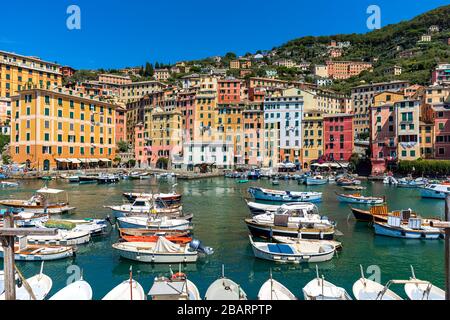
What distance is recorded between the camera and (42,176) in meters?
57.5

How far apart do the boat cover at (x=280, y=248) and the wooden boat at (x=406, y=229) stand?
25.5 ft

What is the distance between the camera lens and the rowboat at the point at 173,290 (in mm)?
9805

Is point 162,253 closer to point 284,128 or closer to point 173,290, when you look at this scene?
point 173,290

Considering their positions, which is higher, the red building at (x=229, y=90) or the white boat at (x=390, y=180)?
the red building at (x=229, y=90)

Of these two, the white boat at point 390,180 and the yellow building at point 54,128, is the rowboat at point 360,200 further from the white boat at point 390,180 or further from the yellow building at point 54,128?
the yellow building at point 54,128

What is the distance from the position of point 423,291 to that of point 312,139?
62476 mm

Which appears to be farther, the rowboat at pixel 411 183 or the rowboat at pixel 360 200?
the rowboat at pixel 411 183

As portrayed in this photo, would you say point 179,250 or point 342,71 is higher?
point 342,71

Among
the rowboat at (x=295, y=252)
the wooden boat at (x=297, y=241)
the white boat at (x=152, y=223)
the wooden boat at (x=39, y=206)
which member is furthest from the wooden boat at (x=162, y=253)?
the wooden boat at (x=39, y=206)

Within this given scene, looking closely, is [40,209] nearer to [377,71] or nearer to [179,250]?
[179,250]

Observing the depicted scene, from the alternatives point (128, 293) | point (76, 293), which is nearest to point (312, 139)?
point (128, 293)

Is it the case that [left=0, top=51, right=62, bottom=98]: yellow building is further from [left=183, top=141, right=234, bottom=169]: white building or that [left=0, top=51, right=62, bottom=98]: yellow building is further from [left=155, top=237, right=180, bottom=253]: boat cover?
[left=155, top=237, right=180, bottom=253]: boat cover
